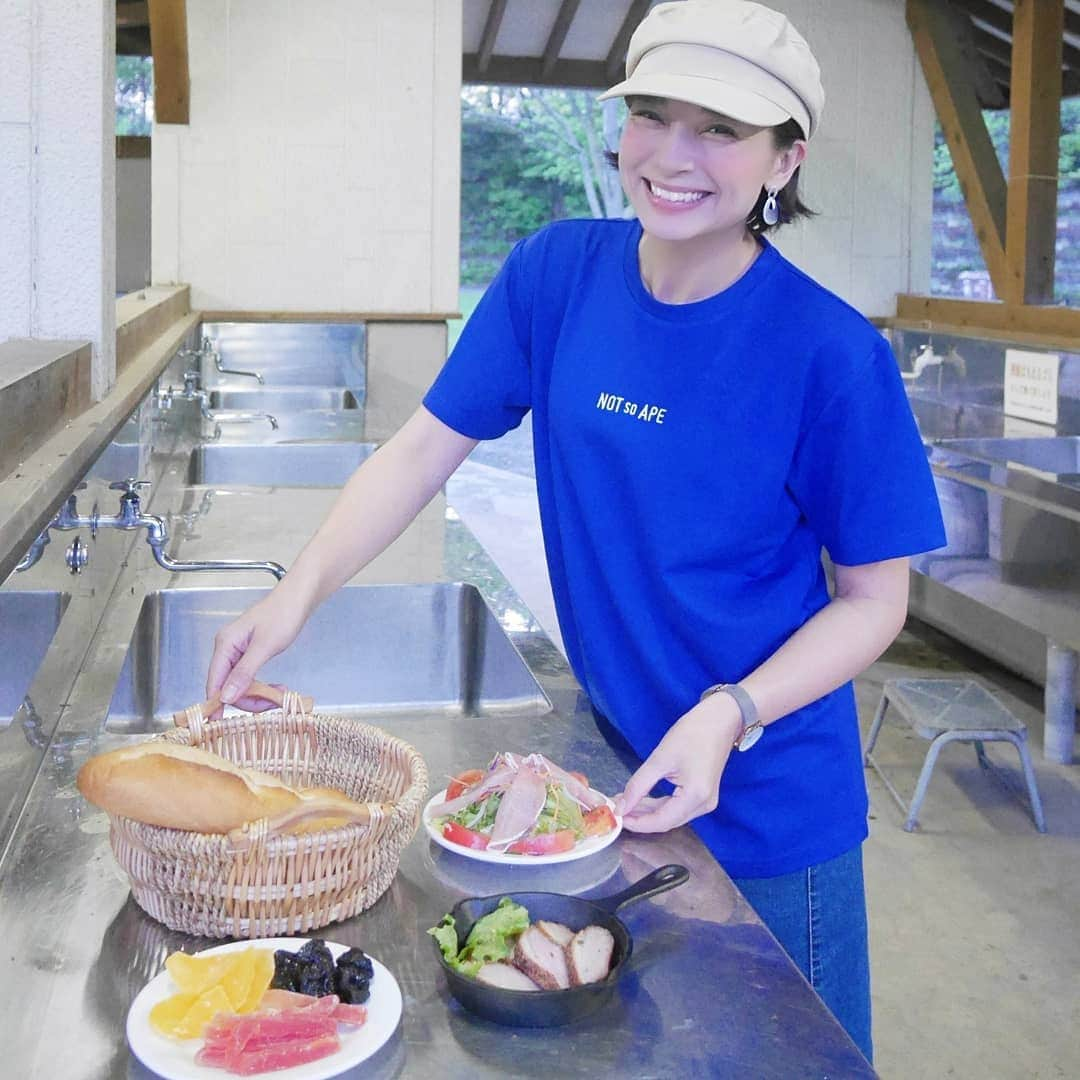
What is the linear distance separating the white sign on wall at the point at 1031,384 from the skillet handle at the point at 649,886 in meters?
4.33

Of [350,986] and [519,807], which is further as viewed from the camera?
[519,807]

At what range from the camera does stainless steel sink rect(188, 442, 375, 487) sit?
4.20m

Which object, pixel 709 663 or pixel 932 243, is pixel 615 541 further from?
pixel 932 243

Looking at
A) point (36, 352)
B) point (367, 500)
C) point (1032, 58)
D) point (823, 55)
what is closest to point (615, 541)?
point (367, 500)

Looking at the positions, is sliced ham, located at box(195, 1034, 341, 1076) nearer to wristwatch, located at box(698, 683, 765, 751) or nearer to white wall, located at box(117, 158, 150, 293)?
wristwatch, located at box(698, 683, 765, 751)

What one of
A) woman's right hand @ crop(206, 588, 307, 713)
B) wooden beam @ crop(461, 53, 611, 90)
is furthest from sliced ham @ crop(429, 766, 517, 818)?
wooden beam @ crop(461, 53, 611, 90)

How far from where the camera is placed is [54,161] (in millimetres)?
1901

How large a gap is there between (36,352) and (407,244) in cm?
350

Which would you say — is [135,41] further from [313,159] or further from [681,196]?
[681,196]

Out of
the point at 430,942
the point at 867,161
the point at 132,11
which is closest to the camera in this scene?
the point at 430,942

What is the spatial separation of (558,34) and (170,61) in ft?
10.8

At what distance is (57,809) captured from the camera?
1361mm

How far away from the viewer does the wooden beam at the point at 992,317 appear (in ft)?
17.4

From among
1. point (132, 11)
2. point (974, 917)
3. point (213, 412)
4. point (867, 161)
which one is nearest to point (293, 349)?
point (213, 412)
